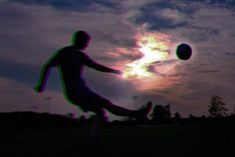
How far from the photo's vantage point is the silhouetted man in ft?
30.4

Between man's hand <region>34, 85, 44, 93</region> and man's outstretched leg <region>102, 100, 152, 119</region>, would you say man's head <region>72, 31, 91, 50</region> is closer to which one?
man's hand <region>34, 85, 44, 93</region>

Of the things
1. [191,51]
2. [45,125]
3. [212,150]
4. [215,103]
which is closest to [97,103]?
[212,150]

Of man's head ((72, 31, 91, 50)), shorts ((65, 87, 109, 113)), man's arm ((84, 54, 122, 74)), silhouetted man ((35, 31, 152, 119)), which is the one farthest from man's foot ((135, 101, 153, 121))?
man's head ((72, 31, 91, 50))

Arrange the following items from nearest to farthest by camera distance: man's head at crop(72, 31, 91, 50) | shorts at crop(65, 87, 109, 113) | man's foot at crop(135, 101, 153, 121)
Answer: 1. shorts at crop(65, 87, 109, 113)
2. man's head at crop(72, 31, 91, 50)
3. man's foot at crop(135, 101, 153, 121)

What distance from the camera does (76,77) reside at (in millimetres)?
9305

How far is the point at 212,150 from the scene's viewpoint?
28.7 ft

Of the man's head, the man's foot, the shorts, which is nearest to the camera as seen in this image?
the shorts

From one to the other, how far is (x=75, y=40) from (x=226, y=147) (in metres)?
4.11

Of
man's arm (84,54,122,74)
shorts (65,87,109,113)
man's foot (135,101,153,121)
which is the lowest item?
man's foot (135,101,153,121)

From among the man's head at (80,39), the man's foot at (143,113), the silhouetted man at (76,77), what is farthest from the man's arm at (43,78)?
the man's foot at (143,113)

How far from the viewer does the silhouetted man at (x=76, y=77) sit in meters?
9.27

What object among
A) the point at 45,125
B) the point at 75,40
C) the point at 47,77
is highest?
the point at 75,40

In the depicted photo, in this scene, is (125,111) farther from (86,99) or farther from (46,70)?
(46,70)

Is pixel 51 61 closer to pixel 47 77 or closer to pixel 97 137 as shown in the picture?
pixel 47 77
